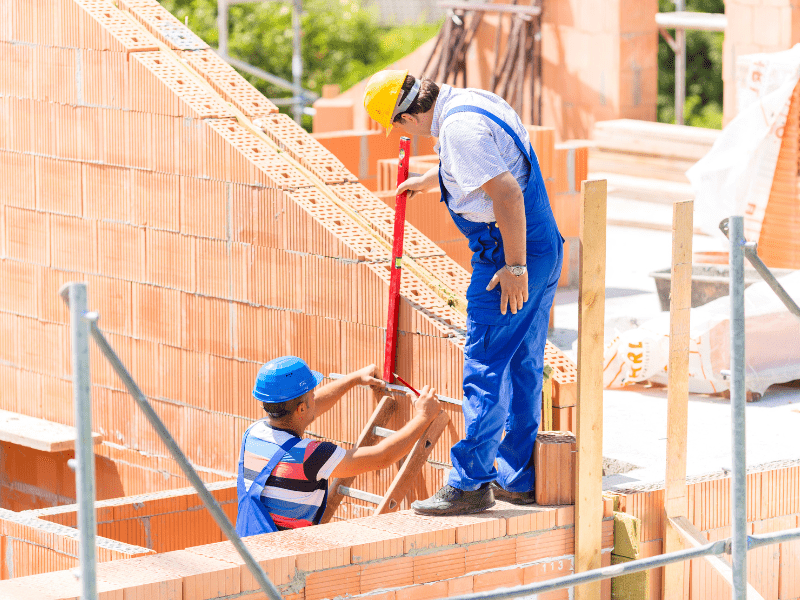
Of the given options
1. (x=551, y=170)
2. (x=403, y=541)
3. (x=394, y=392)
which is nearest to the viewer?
(x=403, y=541)

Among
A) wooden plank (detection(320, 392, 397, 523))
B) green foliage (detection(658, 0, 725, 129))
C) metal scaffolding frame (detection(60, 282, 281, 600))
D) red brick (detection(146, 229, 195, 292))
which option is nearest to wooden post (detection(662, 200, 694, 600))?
wooden plank (detection(320, 392, 397, 523))

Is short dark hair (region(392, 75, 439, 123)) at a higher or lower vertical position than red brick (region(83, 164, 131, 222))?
higher

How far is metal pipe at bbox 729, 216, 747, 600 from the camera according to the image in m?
4.01

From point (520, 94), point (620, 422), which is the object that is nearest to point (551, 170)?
point (620, 422)

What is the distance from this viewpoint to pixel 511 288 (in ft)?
15.3

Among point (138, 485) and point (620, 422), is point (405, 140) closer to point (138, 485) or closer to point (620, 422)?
point (620, 422)

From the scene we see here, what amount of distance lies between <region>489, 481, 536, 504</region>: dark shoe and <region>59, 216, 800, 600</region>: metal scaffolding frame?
2.84 feet

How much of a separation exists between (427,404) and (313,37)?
25.4 meters

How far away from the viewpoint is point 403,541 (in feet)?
15.4

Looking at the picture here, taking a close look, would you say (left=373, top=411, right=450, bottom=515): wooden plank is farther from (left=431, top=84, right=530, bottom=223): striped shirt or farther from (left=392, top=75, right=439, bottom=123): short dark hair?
(left=392, top=75, right=439, bottom=123): short dark hair

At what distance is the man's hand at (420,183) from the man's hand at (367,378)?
84cm

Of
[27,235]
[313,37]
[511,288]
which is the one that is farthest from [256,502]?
[313,37]

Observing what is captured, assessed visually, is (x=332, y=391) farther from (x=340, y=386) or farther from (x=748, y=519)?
(x=748, y=519)

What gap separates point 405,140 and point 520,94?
10.1 m
